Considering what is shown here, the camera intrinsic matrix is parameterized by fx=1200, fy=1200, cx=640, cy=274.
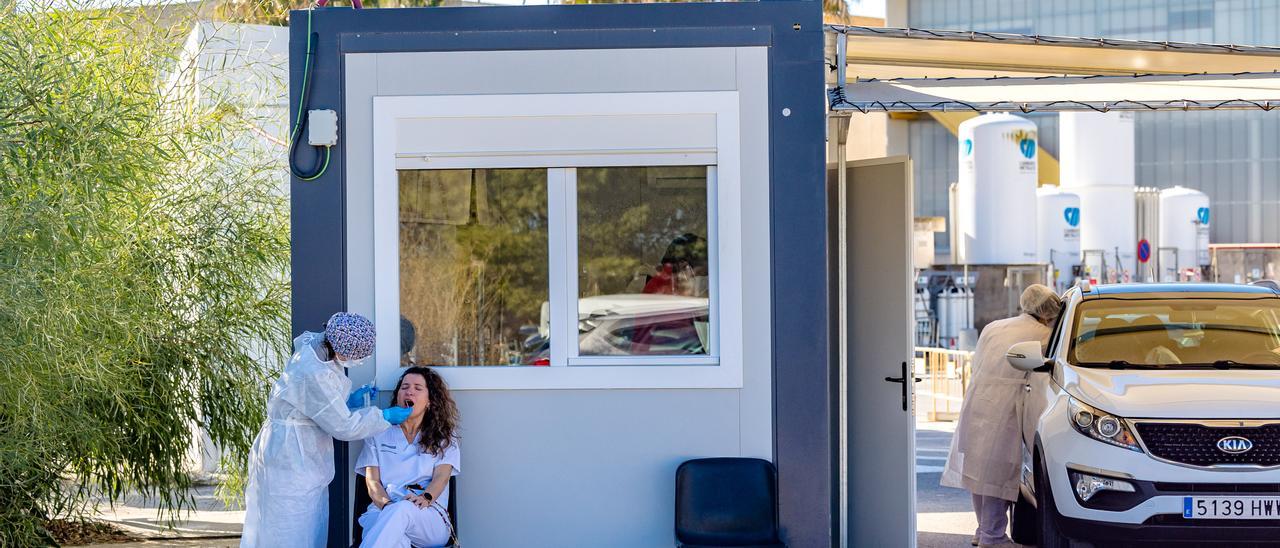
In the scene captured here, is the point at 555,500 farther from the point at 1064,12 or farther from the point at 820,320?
the point at 1064,12

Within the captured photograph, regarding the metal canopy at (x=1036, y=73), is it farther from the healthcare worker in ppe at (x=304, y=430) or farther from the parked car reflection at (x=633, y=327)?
the healthcare worker in ppe at (x=304, y=430)

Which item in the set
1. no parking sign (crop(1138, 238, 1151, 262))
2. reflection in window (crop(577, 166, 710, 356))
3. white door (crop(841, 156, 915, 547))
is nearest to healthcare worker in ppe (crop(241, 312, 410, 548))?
reflection in window (crop(577, 166, 710, 356))

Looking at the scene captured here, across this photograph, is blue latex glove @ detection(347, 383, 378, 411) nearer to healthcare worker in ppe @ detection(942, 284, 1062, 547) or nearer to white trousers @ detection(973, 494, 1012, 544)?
healthcare worker in ppe @ detection(942, 284, 1062, 547)

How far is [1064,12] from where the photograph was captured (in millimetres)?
35938

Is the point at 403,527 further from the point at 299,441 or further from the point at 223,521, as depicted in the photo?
the point at 223,521

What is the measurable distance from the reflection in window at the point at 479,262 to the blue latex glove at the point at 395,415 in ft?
1.74

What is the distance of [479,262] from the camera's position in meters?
5.72

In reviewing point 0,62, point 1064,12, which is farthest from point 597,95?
point 1064,12

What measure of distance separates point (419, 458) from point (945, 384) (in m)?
10.2

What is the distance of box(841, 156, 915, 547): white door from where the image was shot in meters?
6.13

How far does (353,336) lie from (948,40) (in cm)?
358

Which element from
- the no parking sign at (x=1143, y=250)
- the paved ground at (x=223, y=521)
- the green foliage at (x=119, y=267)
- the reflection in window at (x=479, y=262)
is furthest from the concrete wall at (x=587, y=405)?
the no parking sign at (x=1143, y=250)

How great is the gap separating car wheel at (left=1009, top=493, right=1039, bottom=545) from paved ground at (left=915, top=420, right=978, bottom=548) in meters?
0.32

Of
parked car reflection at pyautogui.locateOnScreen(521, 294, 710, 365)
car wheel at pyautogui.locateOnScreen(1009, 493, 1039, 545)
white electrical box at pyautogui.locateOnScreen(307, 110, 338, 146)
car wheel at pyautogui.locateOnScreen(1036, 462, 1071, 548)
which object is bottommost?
car wheel at pyautogui.locateOnScreen(1009, 493, 1039, 545)
